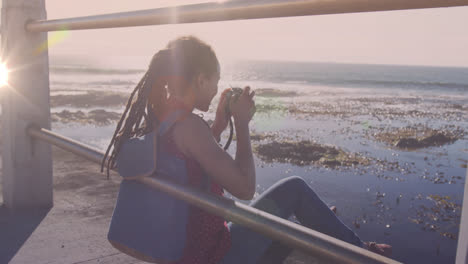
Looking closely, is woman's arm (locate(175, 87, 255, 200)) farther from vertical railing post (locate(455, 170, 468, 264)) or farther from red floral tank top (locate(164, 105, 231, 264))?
vertical railing post (locate(455, 170, 468, 264))

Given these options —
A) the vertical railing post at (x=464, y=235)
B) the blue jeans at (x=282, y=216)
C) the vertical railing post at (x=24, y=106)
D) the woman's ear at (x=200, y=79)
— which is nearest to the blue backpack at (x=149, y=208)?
the woman's ear at (x=200, y=79)

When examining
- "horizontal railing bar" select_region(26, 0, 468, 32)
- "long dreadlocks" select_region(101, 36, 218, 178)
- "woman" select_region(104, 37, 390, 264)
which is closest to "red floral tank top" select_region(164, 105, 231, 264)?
"woman" select_region(104, 37, 390, 264)

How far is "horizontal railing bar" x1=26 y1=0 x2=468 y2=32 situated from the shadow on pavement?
49.2 inches

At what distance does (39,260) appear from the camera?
1.95 metres

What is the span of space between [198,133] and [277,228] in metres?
0.49

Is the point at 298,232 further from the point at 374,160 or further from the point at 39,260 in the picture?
the point at 374,160

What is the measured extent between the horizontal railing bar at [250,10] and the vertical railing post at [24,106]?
1.05 m

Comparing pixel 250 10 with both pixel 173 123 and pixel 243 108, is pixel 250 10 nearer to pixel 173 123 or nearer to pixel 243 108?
pixel 243 108

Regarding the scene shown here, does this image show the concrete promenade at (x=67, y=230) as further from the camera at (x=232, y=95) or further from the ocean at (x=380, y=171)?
the ocean at (x=380, y=171)

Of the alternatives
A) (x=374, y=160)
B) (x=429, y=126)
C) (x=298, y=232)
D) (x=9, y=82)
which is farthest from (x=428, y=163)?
(x=298, y=232)

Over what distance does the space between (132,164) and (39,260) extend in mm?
1100

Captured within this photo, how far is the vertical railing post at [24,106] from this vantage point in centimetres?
233

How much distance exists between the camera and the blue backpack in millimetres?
1166

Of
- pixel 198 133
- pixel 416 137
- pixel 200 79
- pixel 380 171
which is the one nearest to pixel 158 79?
pixel 200 79
